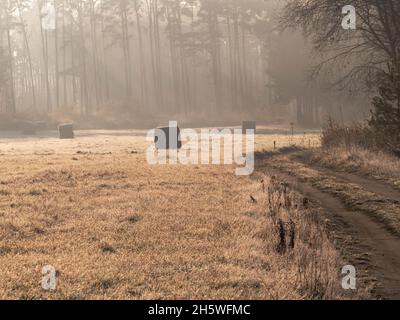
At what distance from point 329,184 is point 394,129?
375 cm

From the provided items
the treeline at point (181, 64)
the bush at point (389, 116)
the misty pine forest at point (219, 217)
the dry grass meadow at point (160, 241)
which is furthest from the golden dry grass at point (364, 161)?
the treeline at point (181, 64)

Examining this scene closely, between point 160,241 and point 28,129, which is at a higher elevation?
point 28,129

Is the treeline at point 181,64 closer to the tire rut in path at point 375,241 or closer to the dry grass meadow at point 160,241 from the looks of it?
the tire rut in path at point 375,241

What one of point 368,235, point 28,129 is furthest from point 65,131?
point 368,235

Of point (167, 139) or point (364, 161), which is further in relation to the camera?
point (167, 139)

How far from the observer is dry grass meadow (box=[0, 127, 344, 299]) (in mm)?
5688

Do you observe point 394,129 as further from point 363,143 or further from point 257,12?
point 257,12

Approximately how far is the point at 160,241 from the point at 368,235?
376cm

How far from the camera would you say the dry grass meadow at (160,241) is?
569cm

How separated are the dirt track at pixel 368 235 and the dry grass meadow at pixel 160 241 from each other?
48 cm

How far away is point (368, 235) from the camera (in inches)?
335

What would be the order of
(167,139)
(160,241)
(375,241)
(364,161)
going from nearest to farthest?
(160,241) → (375,241) → (364,161) → (167,139)

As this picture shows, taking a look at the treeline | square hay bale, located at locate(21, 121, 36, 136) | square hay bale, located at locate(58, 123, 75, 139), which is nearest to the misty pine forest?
square hay bale, located at locate(58, 123, 75, 139)

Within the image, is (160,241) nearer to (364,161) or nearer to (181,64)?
(364,161)
